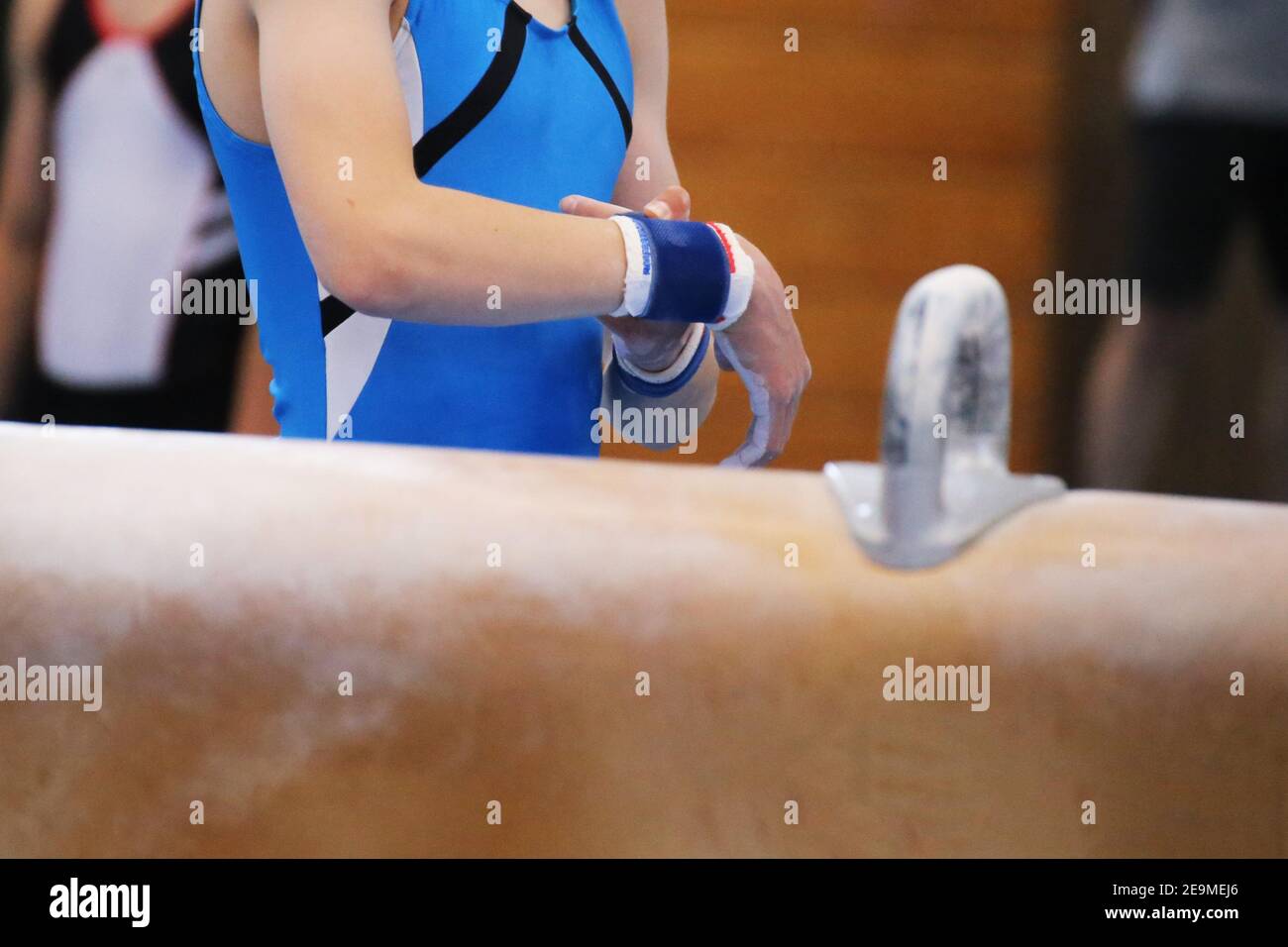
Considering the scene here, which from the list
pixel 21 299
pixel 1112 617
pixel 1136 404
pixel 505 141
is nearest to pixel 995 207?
pixel 1136 404

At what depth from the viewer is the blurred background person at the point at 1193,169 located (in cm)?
204

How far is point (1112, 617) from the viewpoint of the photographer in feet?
2.14

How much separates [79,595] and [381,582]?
0.44ft

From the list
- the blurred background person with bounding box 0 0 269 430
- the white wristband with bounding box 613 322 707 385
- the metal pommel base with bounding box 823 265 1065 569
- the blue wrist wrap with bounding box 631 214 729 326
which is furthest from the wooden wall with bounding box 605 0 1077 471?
the metal pommel base with bounding box 823 265 1065 569

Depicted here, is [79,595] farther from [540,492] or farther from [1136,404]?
[1136,404]

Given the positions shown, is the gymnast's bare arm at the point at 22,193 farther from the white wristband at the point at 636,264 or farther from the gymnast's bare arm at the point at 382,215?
the white wristband at the point at 636,264

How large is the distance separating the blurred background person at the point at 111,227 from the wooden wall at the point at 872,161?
3.68ft

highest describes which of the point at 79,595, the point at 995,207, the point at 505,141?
the point at 995,207

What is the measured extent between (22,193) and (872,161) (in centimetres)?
161

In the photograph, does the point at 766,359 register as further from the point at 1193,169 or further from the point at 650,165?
the point at 1193,169

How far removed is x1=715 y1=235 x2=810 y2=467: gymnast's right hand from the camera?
94cm

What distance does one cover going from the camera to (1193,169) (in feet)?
6.66

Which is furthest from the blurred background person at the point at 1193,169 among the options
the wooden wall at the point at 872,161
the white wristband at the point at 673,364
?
the white wristband at the point at 673,364

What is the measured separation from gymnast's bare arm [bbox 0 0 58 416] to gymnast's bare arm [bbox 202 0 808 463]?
1075 millimetres
